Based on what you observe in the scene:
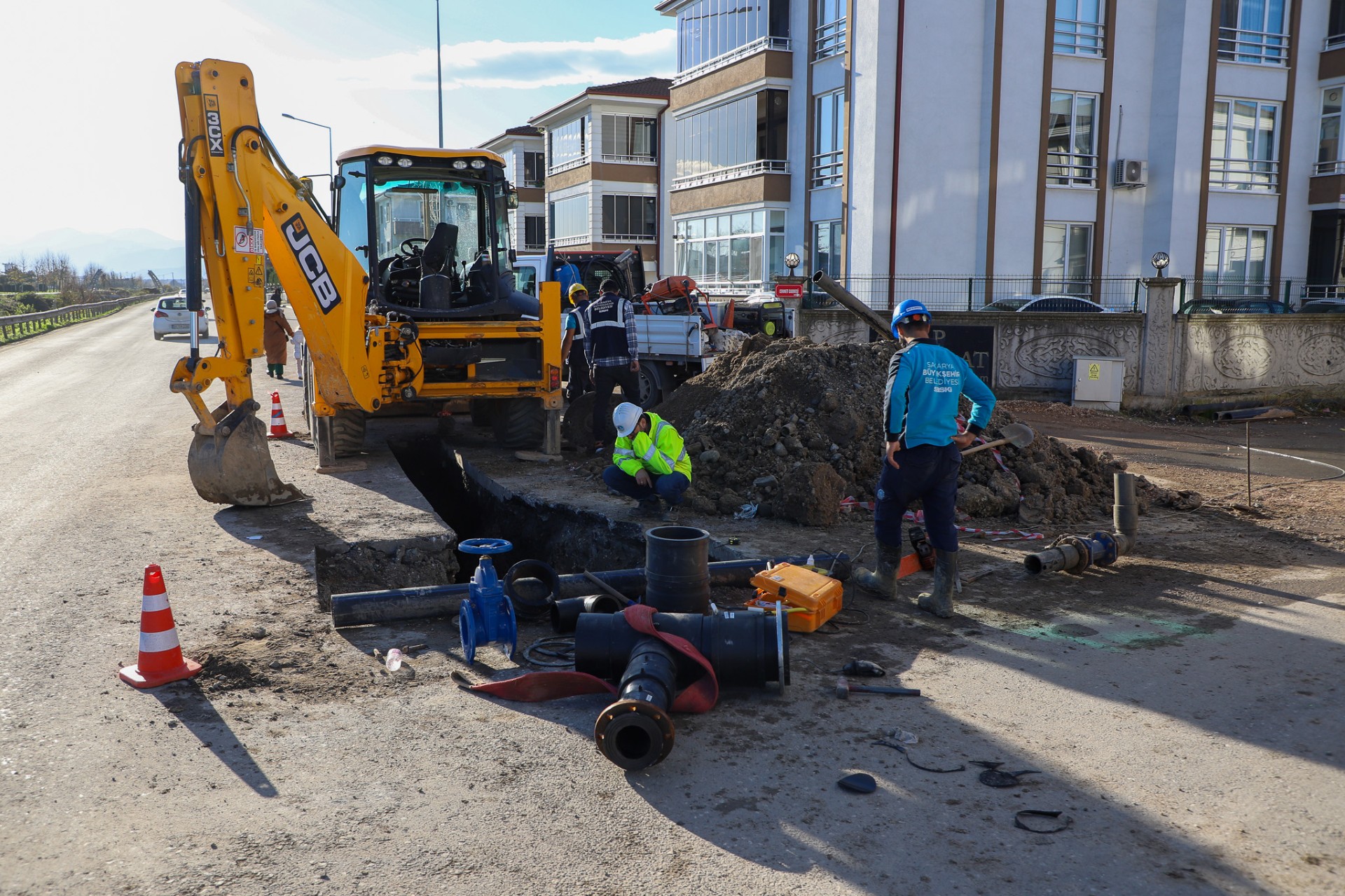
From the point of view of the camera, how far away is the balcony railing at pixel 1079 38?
23688 mm

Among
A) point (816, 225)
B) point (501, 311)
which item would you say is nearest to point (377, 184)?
point (501, 311)

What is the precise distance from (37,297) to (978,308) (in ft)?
148

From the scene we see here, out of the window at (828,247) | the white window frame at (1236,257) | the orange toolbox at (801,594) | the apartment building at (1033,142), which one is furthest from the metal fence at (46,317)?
the white window frame at (1236,257)

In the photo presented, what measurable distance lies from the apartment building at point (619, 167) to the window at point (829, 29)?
12889 millimetres

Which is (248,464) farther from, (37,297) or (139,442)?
(37,297)

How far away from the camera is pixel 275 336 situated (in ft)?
62.3

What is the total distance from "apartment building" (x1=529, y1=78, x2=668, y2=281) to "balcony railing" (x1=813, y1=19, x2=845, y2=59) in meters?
12.9

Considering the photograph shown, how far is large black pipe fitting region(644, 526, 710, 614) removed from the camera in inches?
210

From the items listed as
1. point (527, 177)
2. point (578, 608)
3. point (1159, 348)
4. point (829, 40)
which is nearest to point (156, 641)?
point (578, 608)

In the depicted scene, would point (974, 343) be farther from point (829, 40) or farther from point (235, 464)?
point (235, 464)

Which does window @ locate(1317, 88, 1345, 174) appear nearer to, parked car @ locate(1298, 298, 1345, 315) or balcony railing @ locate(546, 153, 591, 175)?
parked car @ locate(1298, 298, 1345, 315)

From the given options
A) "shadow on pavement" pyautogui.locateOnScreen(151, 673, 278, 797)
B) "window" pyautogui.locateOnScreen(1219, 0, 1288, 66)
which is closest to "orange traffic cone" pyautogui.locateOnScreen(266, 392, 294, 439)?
"shadow on pavement" pyautogui.locateOnScreen(151, 673, 278, 797)

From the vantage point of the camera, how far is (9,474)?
32.6ft

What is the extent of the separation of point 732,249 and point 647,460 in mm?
22558
